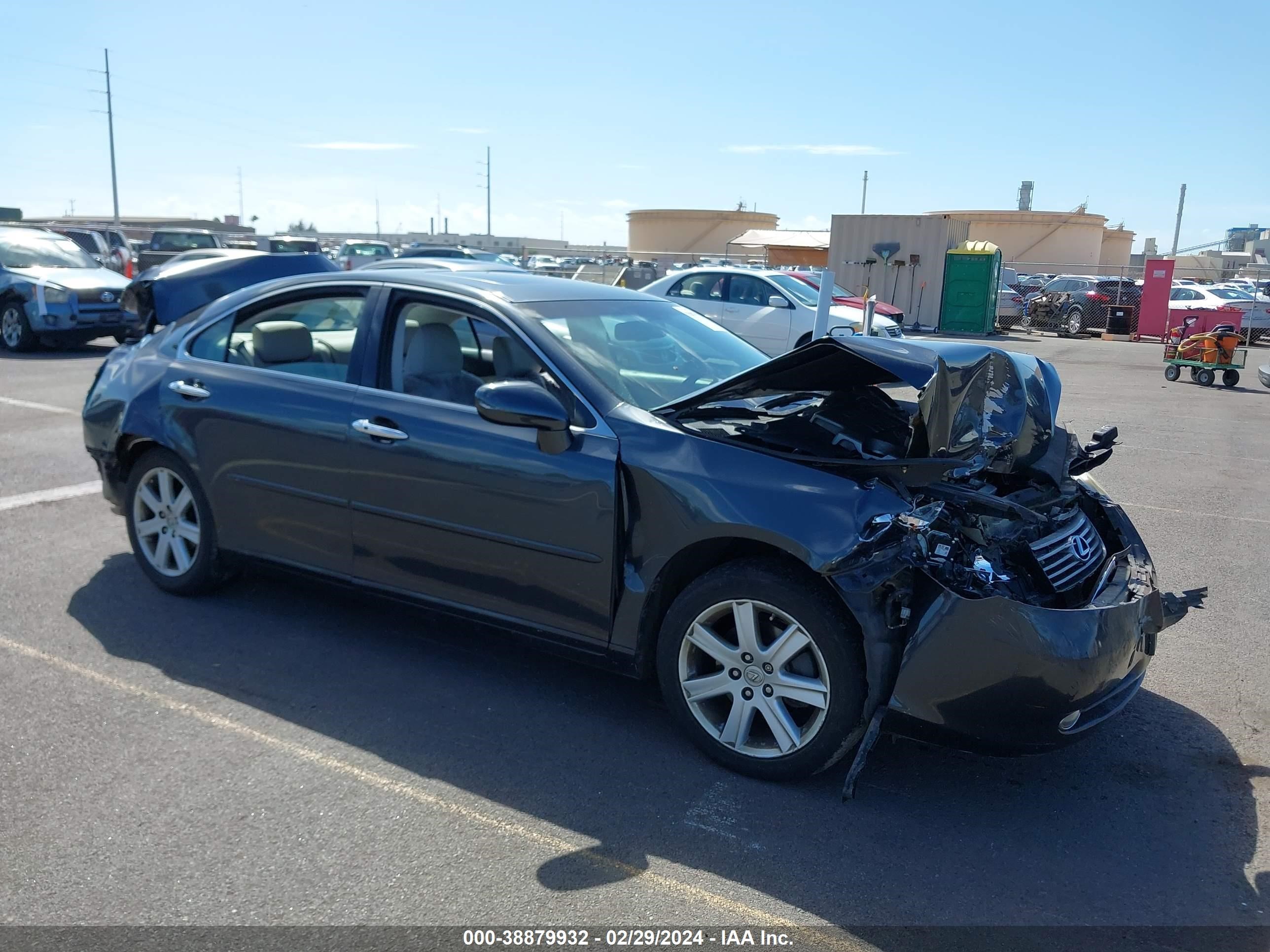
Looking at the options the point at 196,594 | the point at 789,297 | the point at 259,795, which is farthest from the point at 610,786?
the point at 789,297

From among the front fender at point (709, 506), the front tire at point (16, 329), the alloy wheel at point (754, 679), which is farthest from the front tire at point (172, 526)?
the front tire at point (16, 329)

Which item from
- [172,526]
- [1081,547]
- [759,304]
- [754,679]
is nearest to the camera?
[754,679]

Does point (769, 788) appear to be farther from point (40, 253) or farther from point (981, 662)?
point (40, 253)

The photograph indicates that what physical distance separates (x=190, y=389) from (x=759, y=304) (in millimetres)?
12590

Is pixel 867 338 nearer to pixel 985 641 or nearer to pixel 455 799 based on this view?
pixel 985 641

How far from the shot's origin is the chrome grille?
3762 mm

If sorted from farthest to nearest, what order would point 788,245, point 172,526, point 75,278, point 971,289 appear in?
point 788,245 < point 971,289 < point 75,278 < point 172,526

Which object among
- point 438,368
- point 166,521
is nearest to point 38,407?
point 166,521

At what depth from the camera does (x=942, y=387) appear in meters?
3.59

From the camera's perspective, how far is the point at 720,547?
3717 millimetres

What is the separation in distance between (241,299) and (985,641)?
3.86 meters

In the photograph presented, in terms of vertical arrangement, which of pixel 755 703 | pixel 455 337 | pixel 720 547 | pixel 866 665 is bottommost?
pixel 755 703

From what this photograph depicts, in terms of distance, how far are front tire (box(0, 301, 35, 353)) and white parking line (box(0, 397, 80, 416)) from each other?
16.5 feet

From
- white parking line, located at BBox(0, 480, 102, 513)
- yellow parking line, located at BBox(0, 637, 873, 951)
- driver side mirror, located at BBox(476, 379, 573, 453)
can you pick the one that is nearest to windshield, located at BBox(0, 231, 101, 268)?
white parking line, located at BBox(0, 480, 102, 513)
